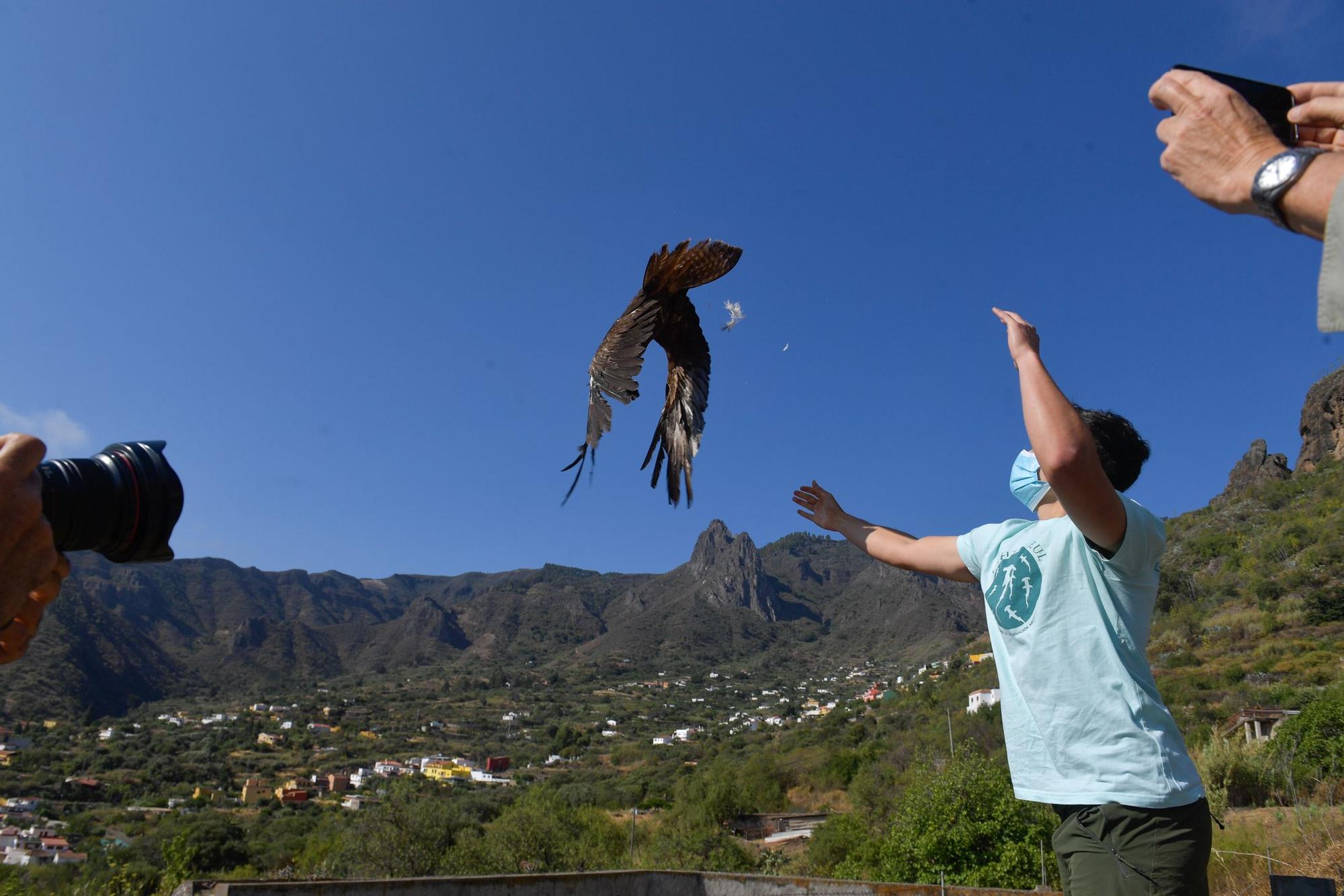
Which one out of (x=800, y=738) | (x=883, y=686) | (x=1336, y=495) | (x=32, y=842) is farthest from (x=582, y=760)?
(x=1336, y=495)

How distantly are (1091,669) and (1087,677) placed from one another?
0.7 inches

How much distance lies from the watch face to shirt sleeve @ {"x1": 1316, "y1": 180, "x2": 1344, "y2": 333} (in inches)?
2.9

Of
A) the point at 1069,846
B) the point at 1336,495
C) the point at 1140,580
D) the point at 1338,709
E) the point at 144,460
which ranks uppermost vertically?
the point at 1336,495

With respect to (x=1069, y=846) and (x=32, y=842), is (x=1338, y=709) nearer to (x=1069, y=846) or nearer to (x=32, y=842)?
(x=1069, y=846)

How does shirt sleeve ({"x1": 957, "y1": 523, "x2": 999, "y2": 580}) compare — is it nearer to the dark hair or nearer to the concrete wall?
the dark hair

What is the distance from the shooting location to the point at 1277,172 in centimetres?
103

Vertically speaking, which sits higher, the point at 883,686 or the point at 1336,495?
the point at 1336,495

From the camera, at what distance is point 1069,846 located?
1.74 metres

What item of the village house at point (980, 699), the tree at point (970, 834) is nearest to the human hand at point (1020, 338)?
the tree at point (970, 834)

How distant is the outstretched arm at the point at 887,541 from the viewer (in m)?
2.28

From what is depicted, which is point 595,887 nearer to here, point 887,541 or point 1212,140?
point 887,541

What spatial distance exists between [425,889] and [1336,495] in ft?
152

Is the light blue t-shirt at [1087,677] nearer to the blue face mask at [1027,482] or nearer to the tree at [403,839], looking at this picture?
the blue face mask at [1027,482]

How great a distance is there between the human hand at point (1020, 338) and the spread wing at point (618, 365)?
106cm
